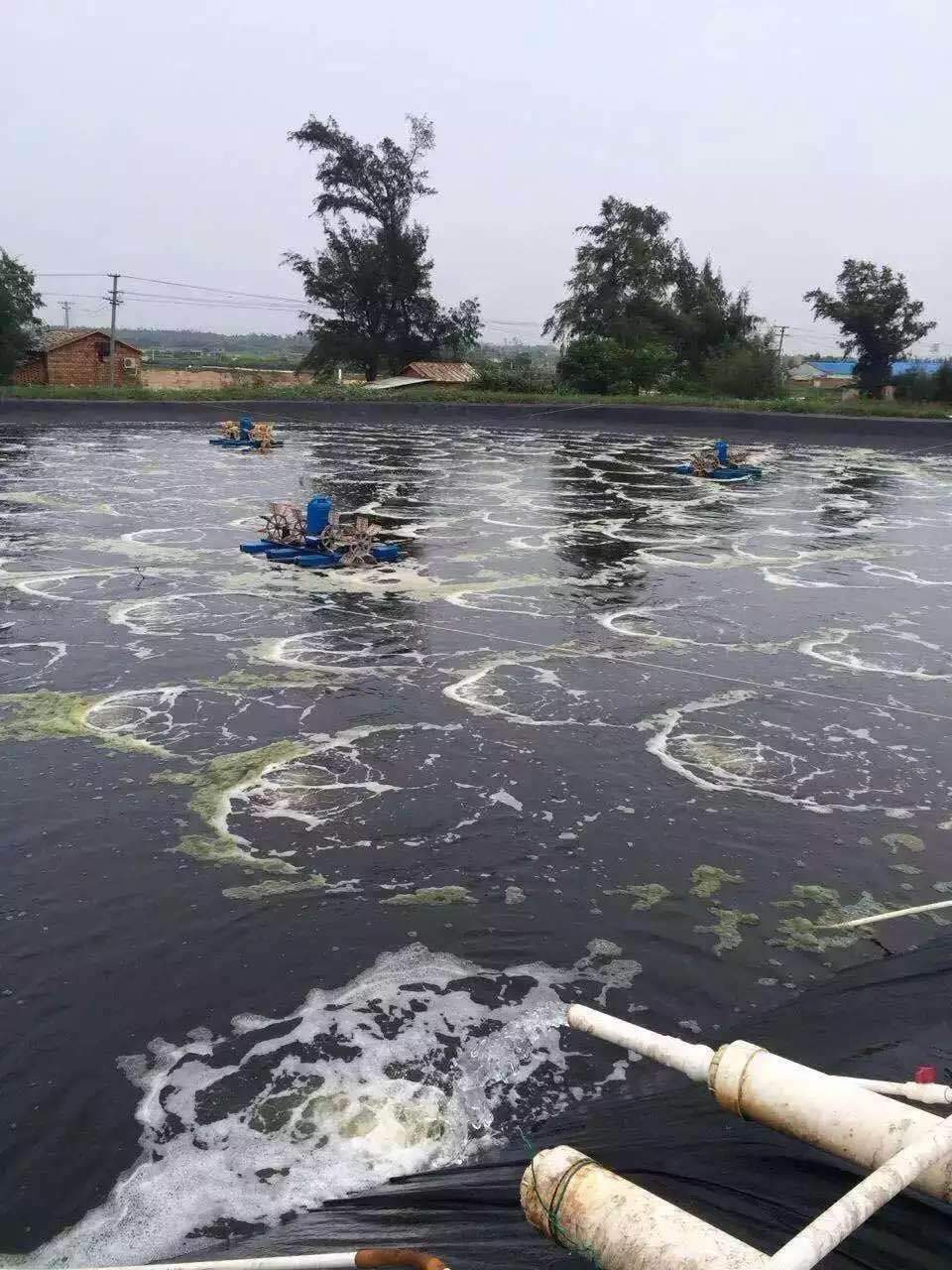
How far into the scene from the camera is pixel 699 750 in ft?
27.8

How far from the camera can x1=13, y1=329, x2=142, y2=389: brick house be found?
149ft

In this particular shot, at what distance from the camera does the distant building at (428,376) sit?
169ft

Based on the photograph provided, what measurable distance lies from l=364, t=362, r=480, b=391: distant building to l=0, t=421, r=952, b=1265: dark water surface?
124ft

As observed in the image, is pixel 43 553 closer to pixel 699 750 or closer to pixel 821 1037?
pixel 699 750

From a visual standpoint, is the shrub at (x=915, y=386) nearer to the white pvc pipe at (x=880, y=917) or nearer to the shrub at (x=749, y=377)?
the shrub at (x=749, y=377)

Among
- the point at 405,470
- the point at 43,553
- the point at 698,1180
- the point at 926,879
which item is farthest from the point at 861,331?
the point at 698,1180

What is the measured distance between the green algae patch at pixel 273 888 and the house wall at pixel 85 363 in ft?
143

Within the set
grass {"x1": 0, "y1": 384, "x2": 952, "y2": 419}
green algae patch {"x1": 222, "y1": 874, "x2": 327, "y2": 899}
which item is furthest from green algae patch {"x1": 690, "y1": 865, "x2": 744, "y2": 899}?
grass {"x1": 0, "y1": 384, "x2": 952, "y2": 419}

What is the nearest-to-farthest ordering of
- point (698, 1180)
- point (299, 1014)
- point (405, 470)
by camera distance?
1. point (698, 1180)
2. point (299, 1014)
3. point (405, 470)

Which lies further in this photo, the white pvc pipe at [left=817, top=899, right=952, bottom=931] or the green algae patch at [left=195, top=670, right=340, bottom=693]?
the green algae patch at [left=195, top=670, right=340, bottom=693]

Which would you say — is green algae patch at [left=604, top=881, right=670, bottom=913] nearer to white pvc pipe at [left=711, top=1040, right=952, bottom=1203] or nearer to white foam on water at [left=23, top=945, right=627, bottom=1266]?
white foam on water at [left=23, top=945, right=627, bottom=1266]

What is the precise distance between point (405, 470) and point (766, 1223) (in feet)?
83.7

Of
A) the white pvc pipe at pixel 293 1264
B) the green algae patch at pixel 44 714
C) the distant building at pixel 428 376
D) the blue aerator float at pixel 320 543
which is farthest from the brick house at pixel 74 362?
the white pvc pipe at pixel 293 1264

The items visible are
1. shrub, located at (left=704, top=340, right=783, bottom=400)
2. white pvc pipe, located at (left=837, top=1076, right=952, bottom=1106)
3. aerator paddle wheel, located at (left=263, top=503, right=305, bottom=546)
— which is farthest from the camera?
shrub, located at (left=704, top=340, right=783, bottom=400)
